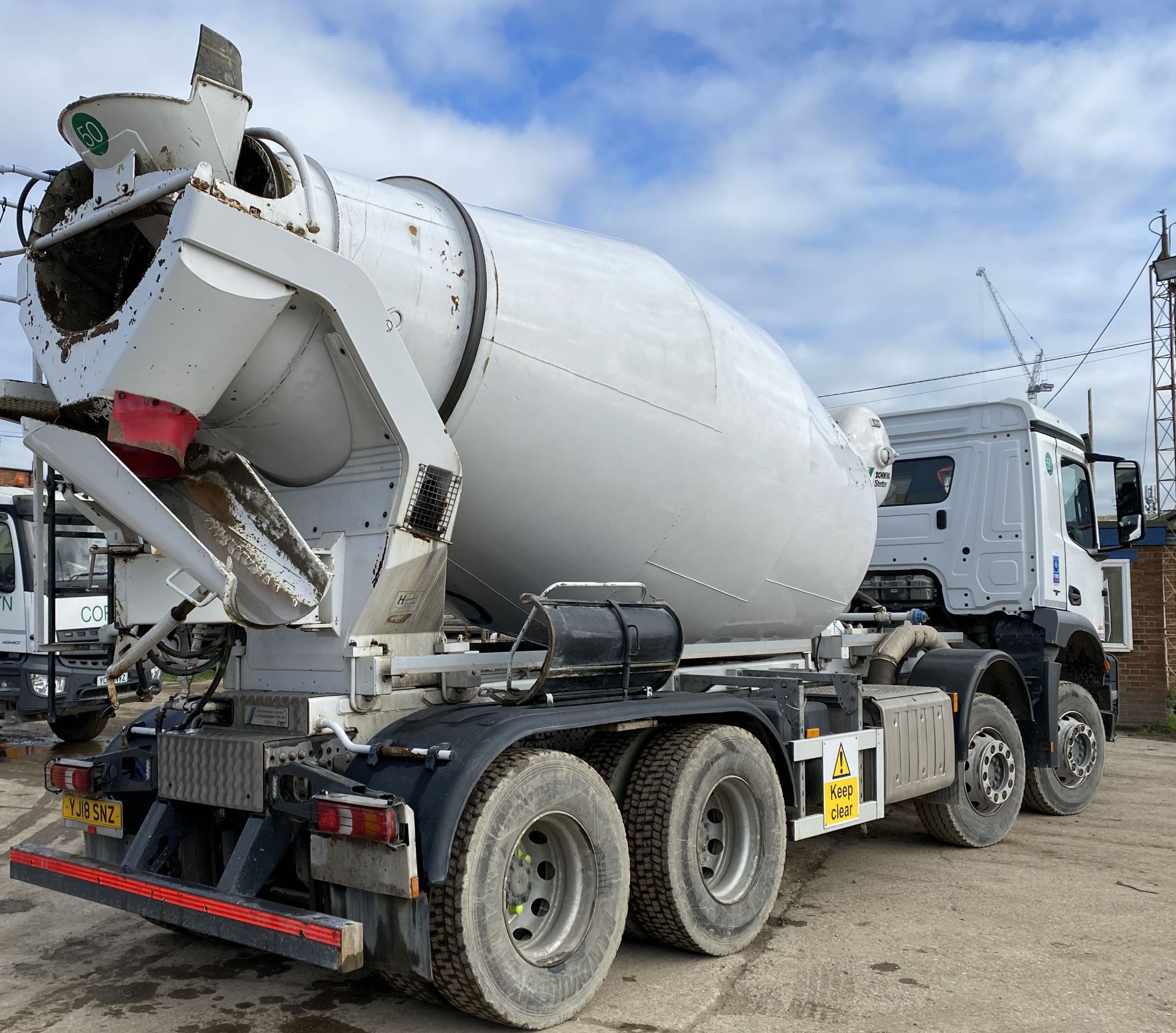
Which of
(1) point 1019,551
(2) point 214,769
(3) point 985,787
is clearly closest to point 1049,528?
(1) point 1019,551

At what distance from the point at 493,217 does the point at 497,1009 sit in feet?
10.6

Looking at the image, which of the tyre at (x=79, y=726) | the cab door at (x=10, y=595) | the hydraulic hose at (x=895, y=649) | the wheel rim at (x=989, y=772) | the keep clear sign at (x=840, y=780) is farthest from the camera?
the tyre at (x=79, y=726)

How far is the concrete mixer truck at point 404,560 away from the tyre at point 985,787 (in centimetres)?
134

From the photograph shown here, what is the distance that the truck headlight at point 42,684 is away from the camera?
1102cm

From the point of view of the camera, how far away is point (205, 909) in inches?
145

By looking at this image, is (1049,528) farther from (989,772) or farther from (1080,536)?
(989,772)

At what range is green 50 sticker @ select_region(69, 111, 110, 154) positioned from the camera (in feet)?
12.4

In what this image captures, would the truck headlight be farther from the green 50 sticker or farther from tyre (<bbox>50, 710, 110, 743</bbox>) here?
the green 50 sticker

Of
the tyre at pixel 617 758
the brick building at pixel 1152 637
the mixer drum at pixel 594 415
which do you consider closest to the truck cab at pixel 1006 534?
the mixer drum at pixel 594 415

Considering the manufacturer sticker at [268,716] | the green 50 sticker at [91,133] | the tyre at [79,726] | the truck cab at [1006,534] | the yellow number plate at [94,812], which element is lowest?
the tyre at [79,726]

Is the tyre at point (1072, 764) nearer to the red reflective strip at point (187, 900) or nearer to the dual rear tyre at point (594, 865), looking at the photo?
the dual rear tyre at point (594, 865)

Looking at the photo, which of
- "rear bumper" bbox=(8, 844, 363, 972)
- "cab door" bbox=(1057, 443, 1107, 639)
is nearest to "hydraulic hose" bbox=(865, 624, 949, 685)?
"cab door" bbox=(1057, 443, 1107, 639)

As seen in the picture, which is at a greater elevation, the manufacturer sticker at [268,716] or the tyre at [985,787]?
the manufacturer sticker at [268,716]

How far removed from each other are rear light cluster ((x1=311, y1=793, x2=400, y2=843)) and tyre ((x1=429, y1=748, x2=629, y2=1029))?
25cm
